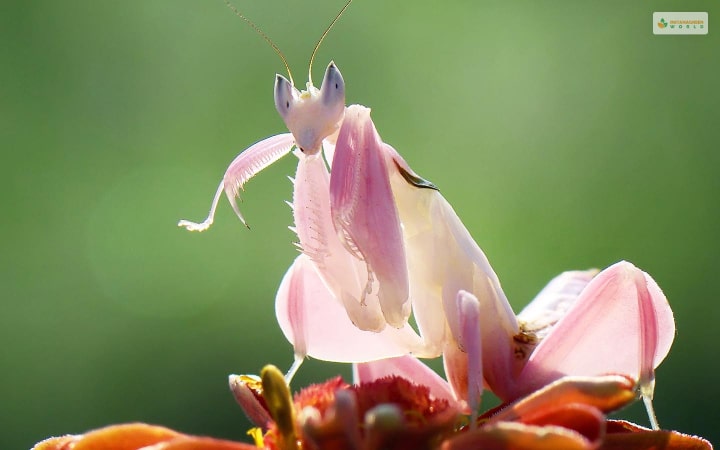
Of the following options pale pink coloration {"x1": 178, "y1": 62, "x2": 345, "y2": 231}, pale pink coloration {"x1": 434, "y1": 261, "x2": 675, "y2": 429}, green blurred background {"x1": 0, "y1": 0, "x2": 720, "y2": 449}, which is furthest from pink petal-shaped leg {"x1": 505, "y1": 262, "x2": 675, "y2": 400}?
green blurred background {"x1": 0, "y1": 0, "x2": 720, "y2": 449}

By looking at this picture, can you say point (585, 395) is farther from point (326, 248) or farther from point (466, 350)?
point (326, 248)

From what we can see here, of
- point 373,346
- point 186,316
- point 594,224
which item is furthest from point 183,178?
point 373,346

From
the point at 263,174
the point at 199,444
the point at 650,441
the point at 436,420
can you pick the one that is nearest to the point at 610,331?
the point at 650,441

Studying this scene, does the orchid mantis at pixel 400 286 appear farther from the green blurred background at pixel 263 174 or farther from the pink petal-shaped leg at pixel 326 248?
the green blurred background at pixel 263 174

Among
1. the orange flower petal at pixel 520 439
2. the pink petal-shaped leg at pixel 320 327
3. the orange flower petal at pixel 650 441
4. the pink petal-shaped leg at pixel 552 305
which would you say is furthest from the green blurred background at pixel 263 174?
the orange flower petal at pixel 520 439

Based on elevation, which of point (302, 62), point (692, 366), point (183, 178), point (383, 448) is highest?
point (302, 62)

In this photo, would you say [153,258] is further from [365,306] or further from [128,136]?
[365,306]
